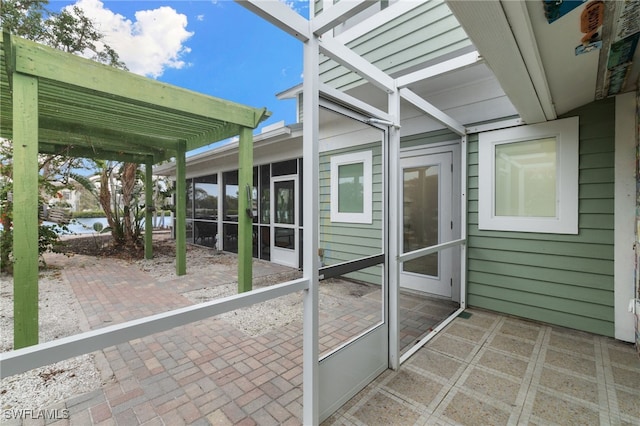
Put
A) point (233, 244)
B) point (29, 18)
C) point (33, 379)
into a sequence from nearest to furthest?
point (33, 379) < point (29, 18) < point (233, 244)

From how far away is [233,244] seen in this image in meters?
8.30

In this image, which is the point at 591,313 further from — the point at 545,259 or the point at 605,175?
the point at 605,175

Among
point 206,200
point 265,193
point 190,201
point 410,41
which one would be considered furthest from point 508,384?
point 190,201

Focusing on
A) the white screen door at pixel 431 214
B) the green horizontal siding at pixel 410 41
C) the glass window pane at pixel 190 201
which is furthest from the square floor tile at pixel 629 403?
the glass window pane at pixel 190 201

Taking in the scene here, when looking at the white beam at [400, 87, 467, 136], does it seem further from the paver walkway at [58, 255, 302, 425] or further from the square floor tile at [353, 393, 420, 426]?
the paver walkway at [58, 255, 302, 425]

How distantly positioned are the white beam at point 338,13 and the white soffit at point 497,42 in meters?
0.44

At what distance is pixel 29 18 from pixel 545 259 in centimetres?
1283

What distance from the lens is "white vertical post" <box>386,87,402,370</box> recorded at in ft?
8.00

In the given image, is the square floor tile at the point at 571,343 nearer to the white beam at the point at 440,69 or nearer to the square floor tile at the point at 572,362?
the square floor tile at the point at 572,362

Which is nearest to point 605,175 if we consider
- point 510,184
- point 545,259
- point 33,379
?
point 510,184


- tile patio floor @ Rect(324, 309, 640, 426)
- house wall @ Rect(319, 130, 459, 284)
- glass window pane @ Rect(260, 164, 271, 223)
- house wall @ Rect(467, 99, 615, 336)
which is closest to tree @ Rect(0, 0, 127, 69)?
glass window pane @ Rect(260, 164, 271, 223)

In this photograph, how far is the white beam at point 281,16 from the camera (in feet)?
4.35

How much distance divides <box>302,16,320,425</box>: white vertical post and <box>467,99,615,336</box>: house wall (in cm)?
307

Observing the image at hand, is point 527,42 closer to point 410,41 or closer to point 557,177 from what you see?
point 557,177
